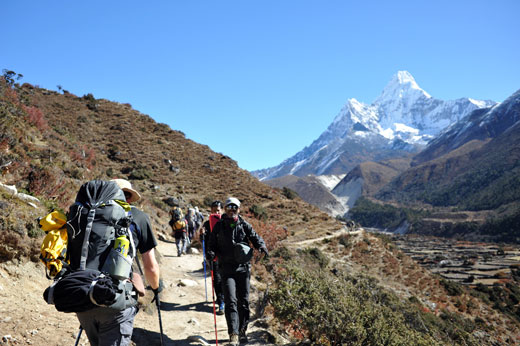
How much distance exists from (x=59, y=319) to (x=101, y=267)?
2.42 metres

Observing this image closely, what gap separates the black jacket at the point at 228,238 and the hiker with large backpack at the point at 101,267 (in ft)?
6.73

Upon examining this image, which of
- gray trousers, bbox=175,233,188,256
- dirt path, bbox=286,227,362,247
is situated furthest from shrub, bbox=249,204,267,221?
gray trousers, bbox=175,233,188,256

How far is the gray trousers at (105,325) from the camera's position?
205 cm

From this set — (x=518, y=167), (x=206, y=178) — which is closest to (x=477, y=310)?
(x=206, y=178)

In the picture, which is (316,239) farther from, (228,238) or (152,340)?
(152,340)

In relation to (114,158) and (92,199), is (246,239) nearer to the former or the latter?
(92,199)

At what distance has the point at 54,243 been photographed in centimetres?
213

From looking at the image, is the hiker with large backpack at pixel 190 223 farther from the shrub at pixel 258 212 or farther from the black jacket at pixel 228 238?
the shrub at pixel 258 212

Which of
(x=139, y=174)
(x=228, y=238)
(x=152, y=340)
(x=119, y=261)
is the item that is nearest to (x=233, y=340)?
(x=152, y=340)

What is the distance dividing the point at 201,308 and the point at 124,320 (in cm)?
452

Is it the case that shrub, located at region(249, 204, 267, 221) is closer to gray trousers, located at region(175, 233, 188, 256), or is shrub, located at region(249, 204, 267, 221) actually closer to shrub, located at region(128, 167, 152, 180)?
shrub, located at region(128, 167, 152, 180)

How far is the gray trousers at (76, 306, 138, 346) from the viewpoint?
2051 millimetres

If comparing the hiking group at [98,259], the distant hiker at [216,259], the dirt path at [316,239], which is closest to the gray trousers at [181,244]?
the distant hiker at [216,259]

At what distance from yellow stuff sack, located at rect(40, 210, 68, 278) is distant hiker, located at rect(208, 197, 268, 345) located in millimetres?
2336
